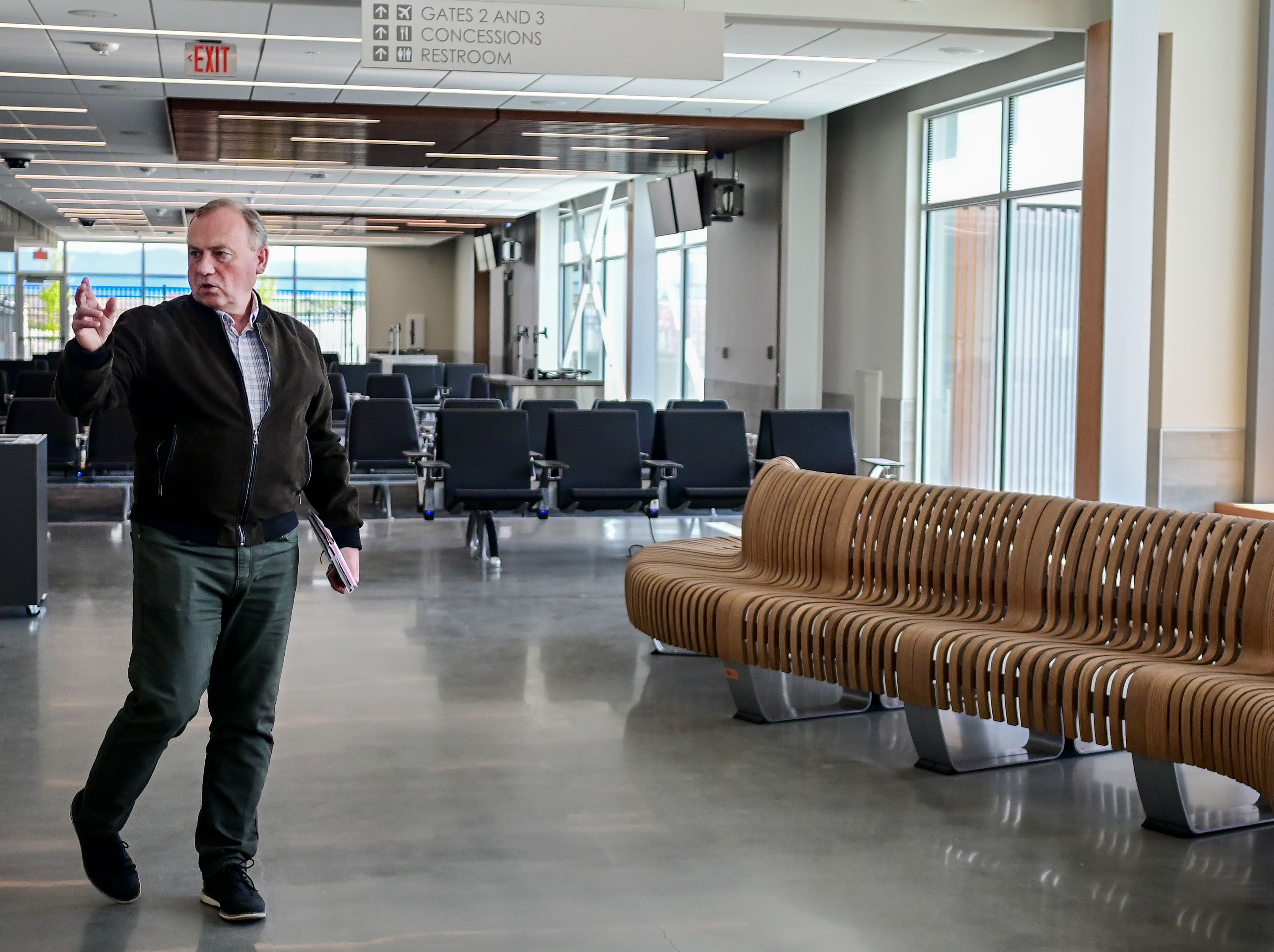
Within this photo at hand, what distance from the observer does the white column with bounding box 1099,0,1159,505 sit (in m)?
7.09

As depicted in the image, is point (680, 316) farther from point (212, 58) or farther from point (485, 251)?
point (212, 58)

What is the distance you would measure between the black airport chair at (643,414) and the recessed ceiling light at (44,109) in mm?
5398

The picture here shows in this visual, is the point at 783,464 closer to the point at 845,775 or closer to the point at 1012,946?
the point at 845,775

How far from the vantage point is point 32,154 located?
15820 millimetres

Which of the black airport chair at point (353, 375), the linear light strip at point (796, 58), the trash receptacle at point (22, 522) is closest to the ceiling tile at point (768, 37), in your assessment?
the linear light strip at point (796, 58)

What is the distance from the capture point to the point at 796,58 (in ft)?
31.5

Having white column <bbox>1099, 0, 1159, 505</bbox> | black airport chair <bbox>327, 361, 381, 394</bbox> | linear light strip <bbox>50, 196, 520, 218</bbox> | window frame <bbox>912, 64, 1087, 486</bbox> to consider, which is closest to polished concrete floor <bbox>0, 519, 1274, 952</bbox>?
white column <bbox>1099, 0, 1159, 505</bbox>

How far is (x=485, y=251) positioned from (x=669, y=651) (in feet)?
66.6

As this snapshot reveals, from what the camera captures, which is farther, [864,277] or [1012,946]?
[864,277]

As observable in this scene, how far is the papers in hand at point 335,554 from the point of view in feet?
10.4

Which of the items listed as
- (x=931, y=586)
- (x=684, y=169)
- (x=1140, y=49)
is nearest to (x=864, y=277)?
(x=684, y=169)

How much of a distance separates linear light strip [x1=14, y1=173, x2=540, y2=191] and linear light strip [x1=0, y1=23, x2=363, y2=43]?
894cm

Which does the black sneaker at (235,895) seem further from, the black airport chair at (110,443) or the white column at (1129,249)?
the black airport chair at (110,443)

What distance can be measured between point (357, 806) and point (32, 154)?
46.2 ft
